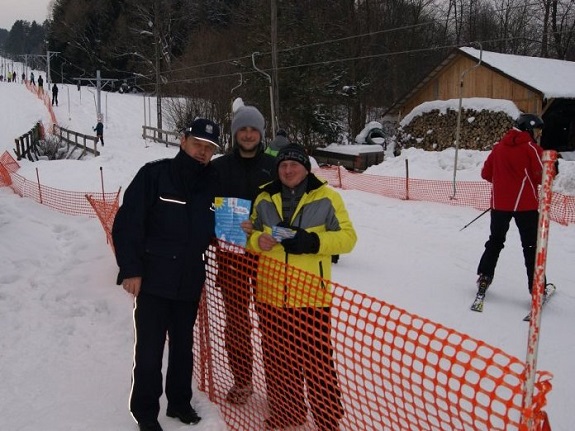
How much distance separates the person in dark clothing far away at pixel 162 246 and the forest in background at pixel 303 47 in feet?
36.9

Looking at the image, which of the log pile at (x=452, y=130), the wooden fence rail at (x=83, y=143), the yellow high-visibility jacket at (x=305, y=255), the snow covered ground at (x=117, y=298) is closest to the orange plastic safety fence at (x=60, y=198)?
the snow covered ground at (x=117, y=298)

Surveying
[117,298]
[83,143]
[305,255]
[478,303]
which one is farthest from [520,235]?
[83,143]

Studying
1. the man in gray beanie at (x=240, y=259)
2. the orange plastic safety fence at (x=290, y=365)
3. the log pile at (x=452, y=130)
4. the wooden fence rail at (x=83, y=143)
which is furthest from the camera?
the wooden fence rail at (x=83, y=143)

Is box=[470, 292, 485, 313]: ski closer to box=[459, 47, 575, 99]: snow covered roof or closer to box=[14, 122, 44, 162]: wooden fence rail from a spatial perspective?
box=[459, 47, 575, 99]: snow covered roof

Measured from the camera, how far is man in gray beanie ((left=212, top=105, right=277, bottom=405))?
309 centimetres

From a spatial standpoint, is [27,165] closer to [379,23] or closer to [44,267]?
[44,267]

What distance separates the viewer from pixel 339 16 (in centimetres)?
3059

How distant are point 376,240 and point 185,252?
17.8ft

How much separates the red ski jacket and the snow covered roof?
44.0ft

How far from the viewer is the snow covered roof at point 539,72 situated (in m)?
16.7

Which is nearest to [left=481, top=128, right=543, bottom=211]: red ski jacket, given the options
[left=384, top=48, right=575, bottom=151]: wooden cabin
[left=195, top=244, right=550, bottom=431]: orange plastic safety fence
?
[left=195, top=244, right=550, bottom=431]: orange plastic safety fence

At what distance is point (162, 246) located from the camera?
2709 millimetres

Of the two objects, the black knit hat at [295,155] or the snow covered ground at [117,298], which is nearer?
the black knit hat at [295,155]

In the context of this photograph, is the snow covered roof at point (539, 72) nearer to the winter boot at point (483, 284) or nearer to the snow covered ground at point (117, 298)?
the snow covered ground at point (117, 298)
